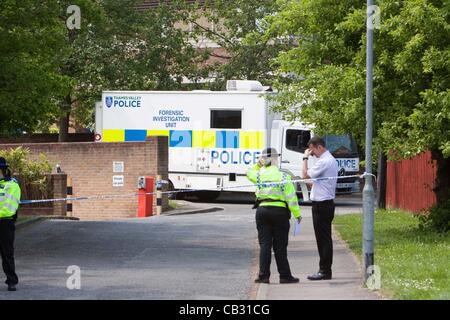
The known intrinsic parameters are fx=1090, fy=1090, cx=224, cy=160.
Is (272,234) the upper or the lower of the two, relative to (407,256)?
upper

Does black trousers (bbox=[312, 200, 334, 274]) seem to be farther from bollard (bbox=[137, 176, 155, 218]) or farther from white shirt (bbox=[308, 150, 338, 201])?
bollard (bbox=[137, 176, 155, 218])

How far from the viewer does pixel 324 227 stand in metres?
14.5

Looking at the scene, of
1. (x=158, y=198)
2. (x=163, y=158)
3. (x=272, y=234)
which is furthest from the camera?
(x=163, y=158)

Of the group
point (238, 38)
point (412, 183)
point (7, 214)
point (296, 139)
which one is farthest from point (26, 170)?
point (238, 38)

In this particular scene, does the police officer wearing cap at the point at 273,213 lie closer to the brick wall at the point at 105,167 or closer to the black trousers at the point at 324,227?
the black trousers at the point at 324,227

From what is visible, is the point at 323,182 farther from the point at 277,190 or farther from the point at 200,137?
the point at 200,137

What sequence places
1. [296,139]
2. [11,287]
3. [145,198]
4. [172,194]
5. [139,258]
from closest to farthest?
[11,287], [139,258], [145,198], [296,139], [172,194]

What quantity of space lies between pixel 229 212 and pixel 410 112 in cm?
1224

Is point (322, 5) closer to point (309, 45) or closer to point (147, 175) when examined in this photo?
point (309, 45)

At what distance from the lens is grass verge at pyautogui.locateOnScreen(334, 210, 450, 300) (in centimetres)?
1245

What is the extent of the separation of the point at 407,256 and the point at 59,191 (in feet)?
45.0

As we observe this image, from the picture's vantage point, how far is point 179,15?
40656mm
